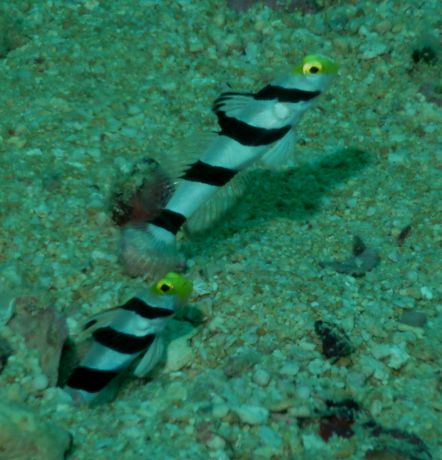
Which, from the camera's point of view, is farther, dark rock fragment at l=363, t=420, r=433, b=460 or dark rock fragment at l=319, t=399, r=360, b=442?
dark rock fragment at l=319, t=399, r=360, b=442

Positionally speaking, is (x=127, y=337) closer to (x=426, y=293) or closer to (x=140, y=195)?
(x=140, y=195)

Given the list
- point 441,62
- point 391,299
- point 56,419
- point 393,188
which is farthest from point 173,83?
point 56,419

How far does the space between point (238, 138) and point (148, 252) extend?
78 centimetres

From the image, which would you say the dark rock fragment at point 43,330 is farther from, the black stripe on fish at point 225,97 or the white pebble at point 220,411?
the black stripe on fish at point 225,97

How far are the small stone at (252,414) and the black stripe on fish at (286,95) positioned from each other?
1492 mm

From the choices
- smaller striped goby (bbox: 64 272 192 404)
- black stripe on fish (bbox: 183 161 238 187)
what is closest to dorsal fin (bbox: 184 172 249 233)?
black stripe on fish (bbox: 183 161 238 187)

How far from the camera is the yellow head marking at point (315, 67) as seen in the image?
302cm

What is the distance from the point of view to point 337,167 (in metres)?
4.60

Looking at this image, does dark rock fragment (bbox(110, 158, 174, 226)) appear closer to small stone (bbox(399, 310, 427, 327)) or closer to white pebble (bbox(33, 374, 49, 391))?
white pebble (bbox(33, 374, 49, 391))

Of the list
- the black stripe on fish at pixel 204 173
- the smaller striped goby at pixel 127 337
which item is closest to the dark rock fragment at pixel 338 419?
the smaller striped goby at pixel 127 337

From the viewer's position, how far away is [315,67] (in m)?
3.03

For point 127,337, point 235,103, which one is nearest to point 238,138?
point 235,103

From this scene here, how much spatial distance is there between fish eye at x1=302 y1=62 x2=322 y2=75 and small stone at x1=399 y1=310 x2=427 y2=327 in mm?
1390

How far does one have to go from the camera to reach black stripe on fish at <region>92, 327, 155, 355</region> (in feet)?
9.63
